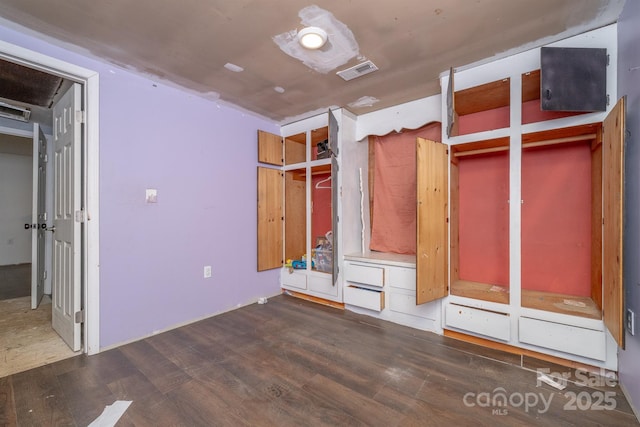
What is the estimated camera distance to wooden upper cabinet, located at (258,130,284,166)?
3.44 meters

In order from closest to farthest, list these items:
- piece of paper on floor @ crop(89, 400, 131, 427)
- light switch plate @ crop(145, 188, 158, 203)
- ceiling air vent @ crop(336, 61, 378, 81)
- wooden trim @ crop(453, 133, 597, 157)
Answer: piece of paper on floor @ crop(89, 400, 131, 427) → wooden trim @ crop(453, 133, 597, 157) → ceiling air vent @ crop(336, 61, 378, 81) → light switch plate @ crop(145, 188, 158, 203)

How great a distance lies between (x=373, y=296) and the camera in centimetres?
281

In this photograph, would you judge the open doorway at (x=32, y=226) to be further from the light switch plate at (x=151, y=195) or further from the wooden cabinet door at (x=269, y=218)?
the wooden cabinet door at (x=269, y=218)

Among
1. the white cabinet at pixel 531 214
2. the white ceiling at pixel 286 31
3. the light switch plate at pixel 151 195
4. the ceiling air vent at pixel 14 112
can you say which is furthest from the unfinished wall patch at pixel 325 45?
the ceiling air vent at pixel 14 112

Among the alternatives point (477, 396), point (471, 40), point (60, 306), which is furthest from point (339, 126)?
point (60, 306)

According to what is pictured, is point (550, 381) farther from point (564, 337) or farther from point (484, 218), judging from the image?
point (484, 218)

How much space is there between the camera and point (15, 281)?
14.0ft

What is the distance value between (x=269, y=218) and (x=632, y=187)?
322cm

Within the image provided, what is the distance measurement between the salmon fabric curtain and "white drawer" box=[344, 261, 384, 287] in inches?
18.6

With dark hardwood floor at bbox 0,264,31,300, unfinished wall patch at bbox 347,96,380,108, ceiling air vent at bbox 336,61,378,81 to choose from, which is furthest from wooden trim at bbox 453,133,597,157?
dark hardwood floor at bbox 0,264,31,300

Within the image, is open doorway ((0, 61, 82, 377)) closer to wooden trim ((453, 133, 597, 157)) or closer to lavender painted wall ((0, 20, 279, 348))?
lavender painted wall ((0, 20, 279, 348))

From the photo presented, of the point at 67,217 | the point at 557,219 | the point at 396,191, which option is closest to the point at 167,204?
the point at 67,217

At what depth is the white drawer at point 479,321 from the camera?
2.12 metres

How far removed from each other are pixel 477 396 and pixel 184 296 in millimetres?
2590
